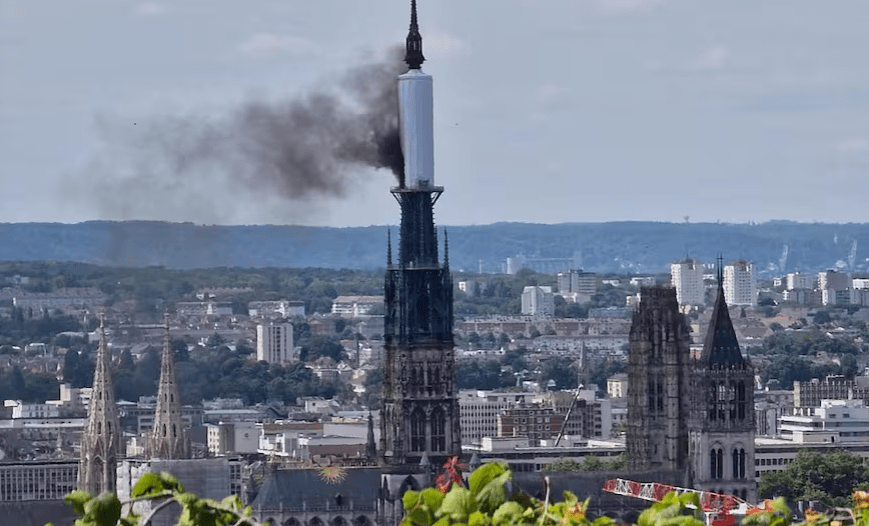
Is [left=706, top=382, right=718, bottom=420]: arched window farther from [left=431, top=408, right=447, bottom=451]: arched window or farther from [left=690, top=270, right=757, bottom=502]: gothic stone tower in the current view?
[left=431, top=408, right=447, bottom=451]: arched window

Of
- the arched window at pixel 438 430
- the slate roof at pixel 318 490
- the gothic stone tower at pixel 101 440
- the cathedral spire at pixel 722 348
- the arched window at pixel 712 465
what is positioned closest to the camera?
the slate roof at pixel 318 490

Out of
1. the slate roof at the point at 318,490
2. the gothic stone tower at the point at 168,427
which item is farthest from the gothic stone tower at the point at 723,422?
the gothic stone tower at the point at 168,427

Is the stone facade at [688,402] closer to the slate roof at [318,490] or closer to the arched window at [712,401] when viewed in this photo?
the arched window at [712,401]

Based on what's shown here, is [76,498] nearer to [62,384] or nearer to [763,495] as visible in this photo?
[763,495]

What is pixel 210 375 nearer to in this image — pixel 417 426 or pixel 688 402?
pixel 688 402

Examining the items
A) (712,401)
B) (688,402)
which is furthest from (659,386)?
(712,401)

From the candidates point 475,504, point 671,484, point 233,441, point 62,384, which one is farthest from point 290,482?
point 62,384

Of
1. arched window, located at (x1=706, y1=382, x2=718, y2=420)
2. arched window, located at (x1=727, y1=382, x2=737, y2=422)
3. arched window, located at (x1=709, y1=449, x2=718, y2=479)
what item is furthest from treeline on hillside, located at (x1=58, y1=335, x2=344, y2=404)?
arched window, located at (x1=709, y1=449, x2=718, y2=479)
